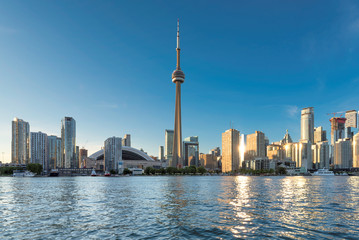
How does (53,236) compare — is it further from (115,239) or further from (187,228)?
(187,228)

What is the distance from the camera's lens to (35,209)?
152 ft

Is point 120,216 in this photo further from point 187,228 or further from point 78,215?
point 187,228

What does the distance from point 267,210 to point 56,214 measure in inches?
1357

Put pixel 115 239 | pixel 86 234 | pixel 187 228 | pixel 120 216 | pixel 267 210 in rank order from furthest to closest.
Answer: pixel 267 210, pixel 120 216, pixel 187 228, pixel 86 234, pixel 115 239

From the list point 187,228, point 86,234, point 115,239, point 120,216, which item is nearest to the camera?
point 115,239

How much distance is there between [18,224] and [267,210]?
3750 cm

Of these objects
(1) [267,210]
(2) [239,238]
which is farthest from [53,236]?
(1) [267,210]

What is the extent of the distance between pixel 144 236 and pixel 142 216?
38.4 feet

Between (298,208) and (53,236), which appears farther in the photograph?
(298,208)

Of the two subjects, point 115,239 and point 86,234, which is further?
point 86,234

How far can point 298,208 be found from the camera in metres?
46.9

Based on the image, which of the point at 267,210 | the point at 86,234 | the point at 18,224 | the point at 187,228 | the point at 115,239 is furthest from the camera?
the point at 267,210

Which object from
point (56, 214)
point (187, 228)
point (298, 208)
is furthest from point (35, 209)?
point (298, 208)

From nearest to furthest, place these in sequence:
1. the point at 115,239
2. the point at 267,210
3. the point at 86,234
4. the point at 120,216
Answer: the point at 115,239
the point at 86,234
the point at 120,216
the point at 267,210
